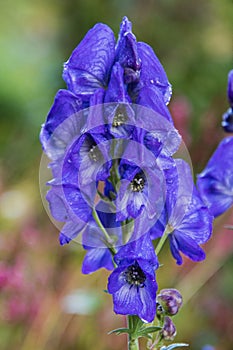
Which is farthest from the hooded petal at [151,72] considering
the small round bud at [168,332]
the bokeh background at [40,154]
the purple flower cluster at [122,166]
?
the bokeh background at [40,154]

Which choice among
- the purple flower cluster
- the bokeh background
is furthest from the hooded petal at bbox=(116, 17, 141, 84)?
the bokeh background

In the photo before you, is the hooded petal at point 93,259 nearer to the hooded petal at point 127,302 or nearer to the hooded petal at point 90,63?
the hooded petal at point 127,302

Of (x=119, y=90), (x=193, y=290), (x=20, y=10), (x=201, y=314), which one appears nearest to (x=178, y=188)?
(x=119, y=90)

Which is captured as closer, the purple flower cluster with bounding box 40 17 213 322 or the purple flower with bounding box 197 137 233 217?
the purple flower cluster with bounding box 40 17 213 322

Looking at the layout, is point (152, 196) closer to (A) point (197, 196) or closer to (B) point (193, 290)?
(A) point (197, 196)

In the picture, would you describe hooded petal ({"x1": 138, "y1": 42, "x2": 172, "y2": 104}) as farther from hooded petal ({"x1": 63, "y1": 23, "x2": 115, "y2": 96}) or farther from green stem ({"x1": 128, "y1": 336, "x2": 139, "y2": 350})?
green stem ({"x1": 128, "y1": 336, "x2": 139, "y2": 350})

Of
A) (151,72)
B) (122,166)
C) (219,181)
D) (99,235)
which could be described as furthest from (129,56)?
(219,181)

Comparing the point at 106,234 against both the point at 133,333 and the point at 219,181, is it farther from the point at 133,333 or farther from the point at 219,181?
the point at 219,181
